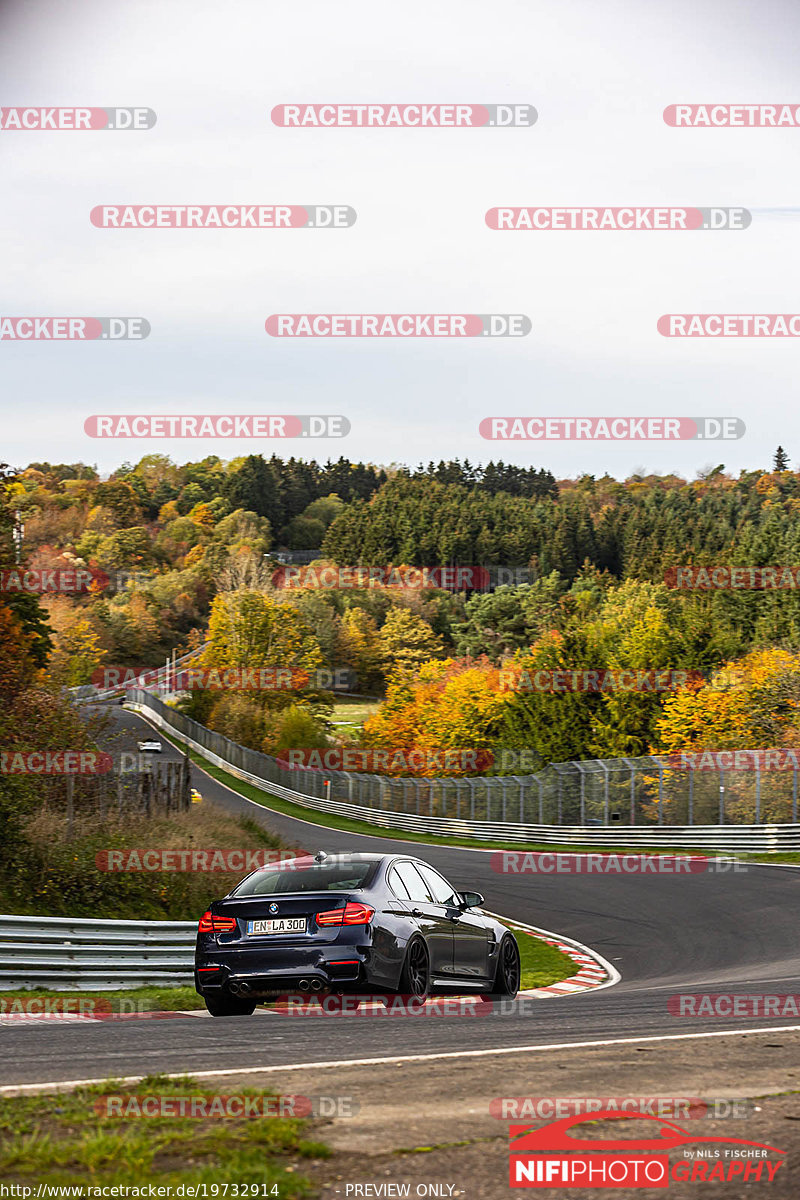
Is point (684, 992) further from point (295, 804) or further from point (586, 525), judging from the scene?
point (586, 525)

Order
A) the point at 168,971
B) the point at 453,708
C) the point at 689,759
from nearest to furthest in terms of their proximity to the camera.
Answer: the point at 168,971, the point at 689,759, the point at 453,708

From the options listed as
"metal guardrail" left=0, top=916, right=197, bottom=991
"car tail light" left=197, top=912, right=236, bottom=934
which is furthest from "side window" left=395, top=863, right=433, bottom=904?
"metal guardrail" left=0, top=916, right=197, bottom=991

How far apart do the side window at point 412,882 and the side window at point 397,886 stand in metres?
0.05

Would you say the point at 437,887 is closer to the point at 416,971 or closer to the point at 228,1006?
the point at 416,971

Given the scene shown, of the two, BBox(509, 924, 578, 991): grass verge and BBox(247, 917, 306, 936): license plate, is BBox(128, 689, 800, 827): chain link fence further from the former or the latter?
BBox(247, 917, 306, 936): license plate

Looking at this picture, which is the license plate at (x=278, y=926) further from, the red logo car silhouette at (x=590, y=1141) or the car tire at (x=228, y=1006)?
the red logo car silhouette at (x=590, y=1141)

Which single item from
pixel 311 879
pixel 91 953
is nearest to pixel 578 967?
pixel 91 953

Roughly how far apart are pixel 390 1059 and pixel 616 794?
1252 inches

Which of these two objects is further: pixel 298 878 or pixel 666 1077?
pixel 298 878

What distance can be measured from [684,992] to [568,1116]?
24.0ft

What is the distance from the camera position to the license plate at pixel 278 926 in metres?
9.65

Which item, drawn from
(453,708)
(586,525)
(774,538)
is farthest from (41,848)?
(586,525)

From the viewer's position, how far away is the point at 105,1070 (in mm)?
6406

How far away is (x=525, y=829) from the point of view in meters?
42.4
